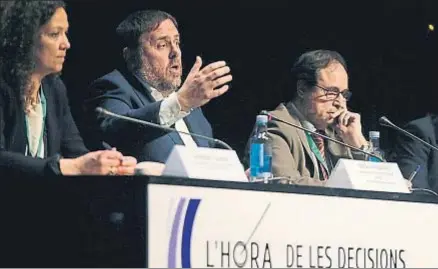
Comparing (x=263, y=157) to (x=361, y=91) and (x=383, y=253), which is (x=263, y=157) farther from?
(x=361, y=91)

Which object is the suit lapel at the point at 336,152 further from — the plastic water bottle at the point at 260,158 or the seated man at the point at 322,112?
the plastic water bottle at the point at 260,158

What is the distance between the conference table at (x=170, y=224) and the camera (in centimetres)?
405

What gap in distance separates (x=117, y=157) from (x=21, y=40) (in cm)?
67

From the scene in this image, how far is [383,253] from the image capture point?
4.73 meters

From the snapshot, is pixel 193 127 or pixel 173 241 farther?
pixel 193 127

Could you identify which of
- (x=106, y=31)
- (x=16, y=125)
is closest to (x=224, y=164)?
(x=16, y=125)

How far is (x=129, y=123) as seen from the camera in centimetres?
498

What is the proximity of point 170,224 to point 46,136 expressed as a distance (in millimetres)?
784

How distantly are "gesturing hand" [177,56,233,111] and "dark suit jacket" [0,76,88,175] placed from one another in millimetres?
Answer: 403

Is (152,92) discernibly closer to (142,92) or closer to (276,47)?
(142,92)

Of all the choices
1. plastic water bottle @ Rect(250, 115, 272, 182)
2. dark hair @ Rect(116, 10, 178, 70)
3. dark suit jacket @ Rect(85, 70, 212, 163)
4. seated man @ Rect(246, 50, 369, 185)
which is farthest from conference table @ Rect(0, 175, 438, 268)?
dark hair @ Rect(116, 10, 178, 70)

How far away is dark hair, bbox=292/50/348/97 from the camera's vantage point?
5969mm

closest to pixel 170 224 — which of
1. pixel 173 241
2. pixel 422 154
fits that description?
pixel 173 241

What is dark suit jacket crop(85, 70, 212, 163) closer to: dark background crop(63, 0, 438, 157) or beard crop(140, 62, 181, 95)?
beard crop(140, 62, 181, 95)
